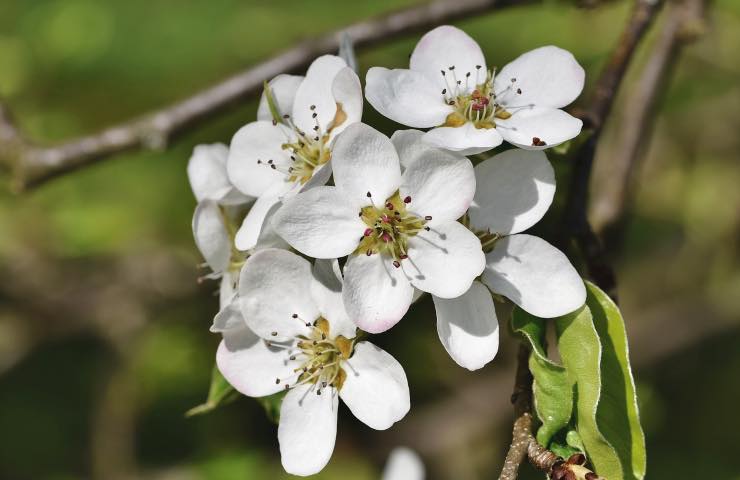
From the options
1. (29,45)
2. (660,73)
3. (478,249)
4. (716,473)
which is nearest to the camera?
(478,249)

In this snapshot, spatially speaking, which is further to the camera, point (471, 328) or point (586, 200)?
point (586, 200)

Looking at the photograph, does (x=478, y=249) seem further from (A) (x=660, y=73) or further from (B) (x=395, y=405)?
(A) (x=660, y=73)

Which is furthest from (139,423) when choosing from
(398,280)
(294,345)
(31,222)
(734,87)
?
(734,87)

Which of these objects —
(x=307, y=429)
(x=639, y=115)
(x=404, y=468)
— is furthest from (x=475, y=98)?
(x=404, y=468)

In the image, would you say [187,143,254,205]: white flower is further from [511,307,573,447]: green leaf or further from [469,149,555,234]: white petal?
[511,307,573,447]: green leaf

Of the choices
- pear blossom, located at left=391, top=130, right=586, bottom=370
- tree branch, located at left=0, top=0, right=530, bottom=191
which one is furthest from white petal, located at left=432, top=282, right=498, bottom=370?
tree branch, located at left=0, top=0, right=530, bottom=191

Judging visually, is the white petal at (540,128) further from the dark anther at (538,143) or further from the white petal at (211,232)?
the white petal at (211,232)

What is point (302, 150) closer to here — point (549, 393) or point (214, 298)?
point (549, 393)
